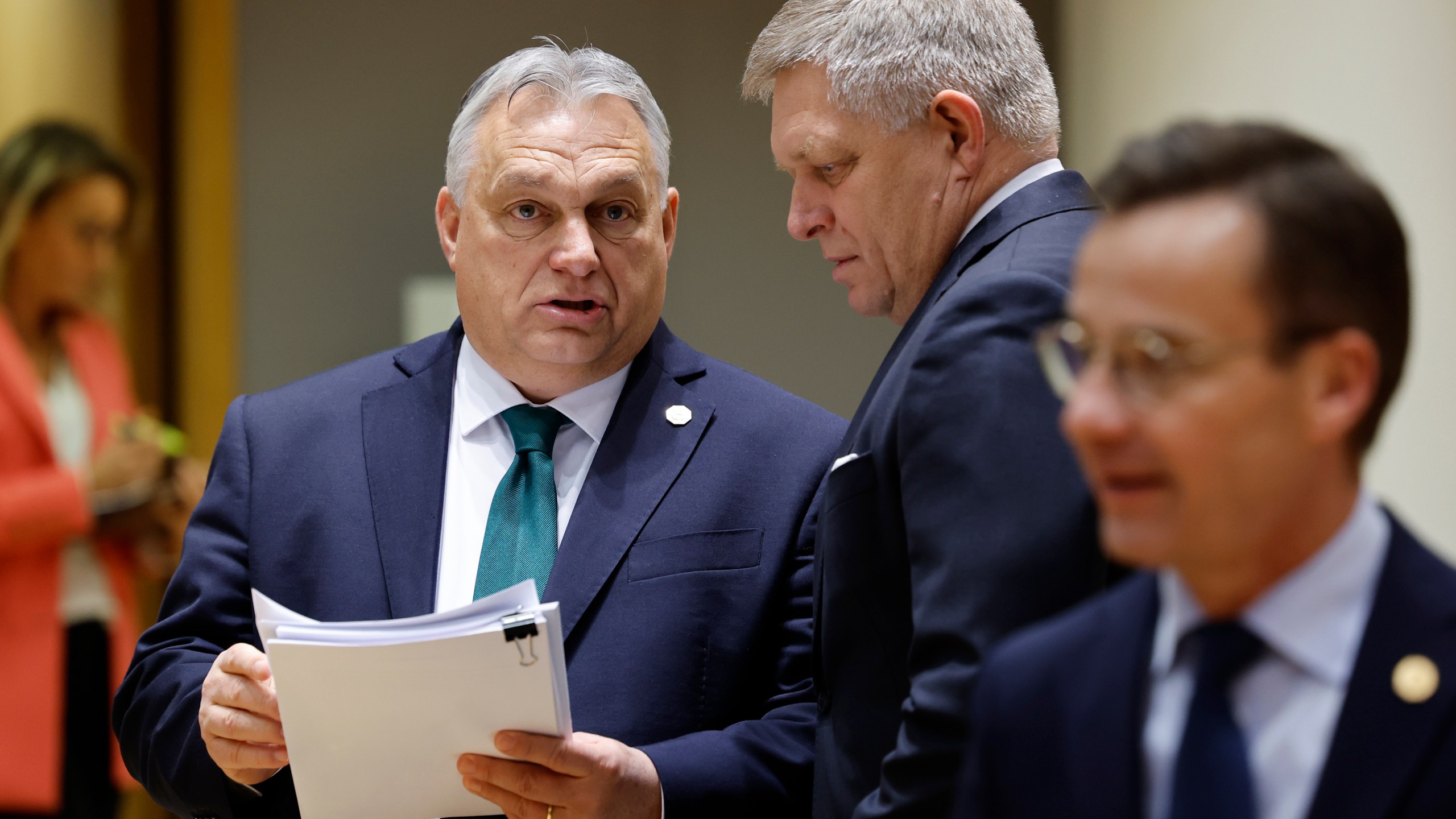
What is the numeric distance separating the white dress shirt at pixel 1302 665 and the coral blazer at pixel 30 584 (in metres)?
2.44

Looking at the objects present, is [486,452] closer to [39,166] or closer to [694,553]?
[694,553]

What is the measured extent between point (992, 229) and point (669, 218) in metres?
0.85

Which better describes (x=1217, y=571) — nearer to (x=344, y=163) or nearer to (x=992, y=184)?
(x=992, y=184)

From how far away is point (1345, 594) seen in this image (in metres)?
0.93

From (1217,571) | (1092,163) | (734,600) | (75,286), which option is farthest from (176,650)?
(1092,163)

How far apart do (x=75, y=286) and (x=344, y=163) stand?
35.5 inches

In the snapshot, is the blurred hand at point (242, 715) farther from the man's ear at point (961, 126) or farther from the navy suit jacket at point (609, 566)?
the man's ear at point (961, 126)

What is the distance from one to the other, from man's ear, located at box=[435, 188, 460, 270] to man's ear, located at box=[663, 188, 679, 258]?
13.6 inches

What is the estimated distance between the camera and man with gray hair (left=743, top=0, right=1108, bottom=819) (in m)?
1.25

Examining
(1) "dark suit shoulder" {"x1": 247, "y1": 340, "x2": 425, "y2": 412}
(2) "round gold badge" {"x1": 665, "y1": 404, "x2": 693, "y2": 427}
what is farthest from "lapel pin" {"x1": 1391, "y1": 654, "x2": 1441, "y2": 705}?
(1) "dark suit shoulder" {"x1": 247, "y1": 340, "x2": 425, "y2": 412}

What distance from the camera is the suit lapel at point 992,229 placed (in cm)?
155

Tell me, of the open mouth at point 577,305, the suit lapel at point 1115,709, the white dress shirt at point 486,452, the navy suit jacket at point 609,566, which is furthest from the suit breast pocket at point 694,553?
the suit lapel at point 1115,709

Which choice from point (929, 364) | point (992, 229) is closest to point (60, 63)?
point (992, 229)

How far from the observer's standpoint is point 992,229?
1565 millimetres
